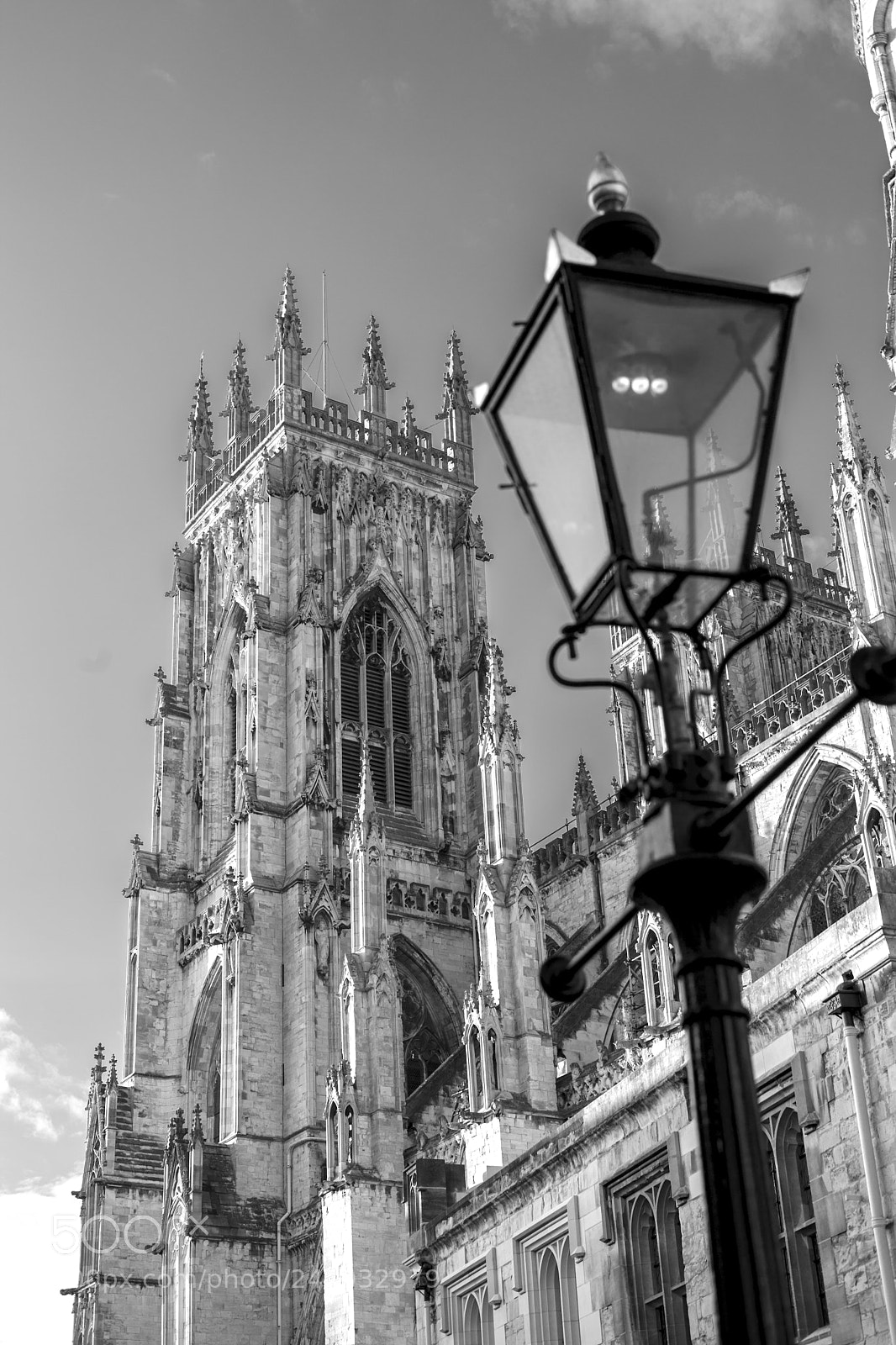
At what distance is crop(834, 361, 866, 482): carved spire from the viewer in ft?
96.9

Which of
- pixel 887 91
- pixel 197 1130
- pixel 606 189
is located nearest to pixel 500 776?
pixel 197 1130

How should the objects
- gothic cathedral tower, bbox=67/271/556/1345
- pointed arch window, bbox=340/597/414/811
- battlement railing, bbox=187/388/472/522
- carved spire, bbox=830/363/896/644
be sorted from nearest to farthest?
carved spire, bbox=830/363/896/644, gothic cathedral tower, bbox=67/271/556/1345, pointed arch window, bbox=340/597/414/811, battlement railing, bbox=187/388/472/522

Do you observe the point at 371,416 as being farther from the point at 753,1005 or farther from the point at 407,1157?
the point at 753,1005

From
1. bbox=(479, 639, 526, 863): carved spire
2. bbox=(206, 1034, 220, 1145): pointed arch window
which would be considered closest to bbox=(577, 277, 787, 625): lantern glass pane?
bbox=(479, 639, 526, 863): carved spire

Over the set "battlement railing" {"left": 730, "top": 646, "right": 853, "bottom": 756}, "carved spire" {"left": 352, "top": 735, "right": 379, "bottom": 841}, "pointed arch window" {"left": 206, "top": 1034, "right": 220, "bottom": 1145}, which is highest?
"battlement railing" {"left": 730, "top": 646, "right": 853, "bottom": 756}

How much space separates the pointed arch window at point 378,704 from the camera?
49.3 meters

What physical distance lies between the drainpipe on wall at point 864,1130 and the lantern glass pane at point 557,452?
858 centimetres

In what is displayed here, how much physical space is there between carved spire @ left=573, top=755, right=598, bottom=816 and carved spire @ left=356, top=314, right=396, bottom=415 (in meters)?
13.9

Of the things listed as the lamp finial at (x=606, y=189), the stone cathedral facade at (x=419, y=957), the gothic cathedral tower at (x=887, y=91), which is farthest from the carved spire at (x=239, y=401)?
the lamp finial at (x=606, y=189)

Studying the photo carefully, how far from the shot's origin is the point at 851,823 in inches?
1366

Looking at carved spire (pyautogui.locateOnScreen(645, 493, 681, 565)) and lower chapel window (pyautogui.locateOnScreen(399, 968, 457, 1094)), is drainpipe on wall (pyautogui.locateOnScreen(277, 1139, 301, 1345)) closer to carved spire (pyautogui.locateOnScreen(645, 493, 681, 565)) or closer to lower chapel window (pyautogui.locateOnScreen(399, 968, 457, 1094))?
lower chapel window (pyautogui.locateOnScreen(399, 968, 457, 1094))

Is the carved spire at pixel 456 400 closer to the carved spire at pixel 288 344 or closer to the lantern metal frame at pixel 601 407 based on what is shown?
the carved spire at pixel 288 344

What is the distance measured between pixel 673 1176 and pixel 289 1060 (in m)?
29.3

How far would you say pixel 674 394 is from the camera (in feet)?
16.9
